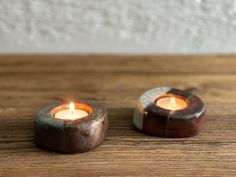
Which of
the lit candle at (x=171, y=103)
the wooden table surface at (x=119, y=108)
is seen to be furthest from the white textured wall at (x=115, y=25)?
the lit candle at (x=171, y=103)

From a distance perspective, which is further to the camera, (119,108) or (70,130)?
(119,108)

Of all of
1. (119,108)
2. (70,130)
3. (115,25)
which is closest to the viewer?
(70,130)

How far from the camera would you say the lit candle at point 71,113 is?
2.27ft

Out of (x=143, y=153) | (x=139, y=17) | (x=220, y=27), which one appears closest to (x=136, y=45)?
(x=139, y=17)

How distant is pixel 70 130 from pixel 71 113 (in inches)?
2.4

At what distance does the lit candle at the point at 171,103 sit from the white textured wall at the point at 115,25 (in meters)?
0.32

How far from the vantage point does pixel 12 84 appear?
0.88 metres

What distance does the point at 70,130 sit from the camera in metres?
0.64

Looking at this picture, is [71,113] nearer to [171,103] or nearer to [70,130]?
[70,130]

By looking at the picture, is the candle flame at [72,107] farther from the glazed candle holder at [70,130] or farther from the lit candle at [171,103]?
the lit candle at [171,103]

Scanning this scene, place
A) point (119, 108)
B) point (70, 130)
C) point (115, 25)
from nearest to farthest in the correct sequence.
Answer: point (70, 130) < point (119, 108) < point (115, 25)

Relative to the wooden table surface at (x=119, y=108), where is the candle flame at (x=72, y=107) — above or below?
above

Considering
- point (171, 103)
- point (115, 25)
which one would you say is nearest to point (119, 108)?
point (171, 103)

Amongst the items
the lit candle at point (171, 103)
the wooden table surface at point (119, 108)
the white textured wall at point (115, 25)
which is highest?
the white textured wall at point (115, 25)
